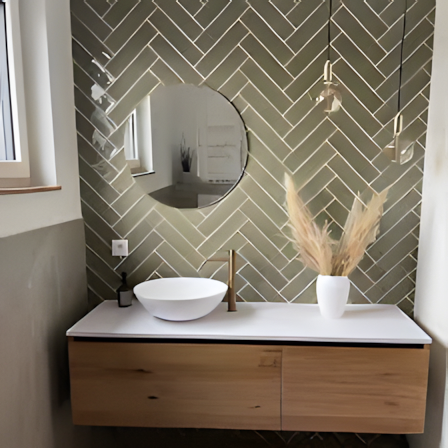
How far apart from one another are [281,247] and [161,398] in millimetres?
874

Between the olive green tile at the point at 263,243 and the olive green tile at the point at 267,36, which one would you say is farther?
the olive green tile at the point at 263,243

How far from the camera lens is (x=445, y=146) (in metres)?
1.60

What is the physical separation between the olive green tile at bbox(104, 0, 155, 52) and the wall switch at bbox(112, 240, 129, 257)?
0.93 m

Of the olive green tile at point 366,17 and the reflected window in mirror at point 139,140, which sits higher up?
the olive green tile at point 366,17

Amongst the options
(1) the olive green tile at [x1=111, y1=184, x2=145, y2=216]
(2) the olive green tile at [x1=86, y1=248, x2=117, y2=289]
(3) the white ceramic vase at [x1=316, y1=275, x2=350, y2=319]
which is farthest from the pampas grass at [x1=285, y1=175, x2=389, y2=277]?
(2) the olive green tile at [x1=86, y1=248, x2=117, y2=289]

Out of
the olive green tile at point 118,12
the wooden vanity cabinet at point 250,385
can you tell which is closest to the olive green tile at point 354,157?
the wooden vanity cabinet at point 250,385

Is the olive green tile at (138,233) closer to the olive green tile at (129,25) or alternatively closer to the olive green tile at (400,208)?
the olive green tile at (129,25)

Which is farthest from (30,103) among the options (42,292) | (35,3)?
(42,292)

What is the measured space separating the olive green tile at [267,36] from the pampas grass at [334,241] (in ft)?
1.90

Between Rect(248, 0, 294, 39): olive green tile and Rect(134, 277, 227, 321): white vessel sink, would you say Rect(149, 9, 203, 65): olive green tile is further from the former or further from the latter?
Rect(134, 277, 227, 321): white vessel sink

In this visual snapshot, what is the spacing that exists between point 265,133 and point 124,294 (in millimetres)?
1037

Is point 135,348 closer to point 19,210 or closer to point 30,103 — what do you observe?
point 19,210

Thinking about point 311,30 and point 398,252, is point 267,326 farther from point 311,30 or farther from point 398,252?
point 311,30

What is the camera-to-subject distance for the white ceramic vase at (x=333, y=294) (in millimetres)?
1669
